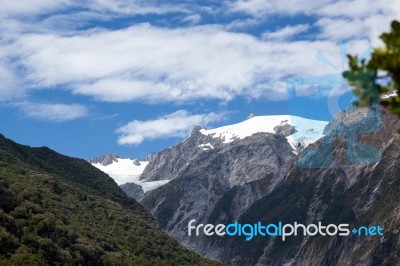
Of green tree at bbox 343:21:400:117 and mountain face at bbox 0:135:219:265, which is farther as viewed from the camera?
mountain face at bbox 0:135:219:265

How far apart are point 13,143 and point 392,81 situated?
A: 17851 cm

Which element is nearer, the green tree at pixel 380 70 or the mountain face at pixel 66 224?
the green tree at pixel 380 70

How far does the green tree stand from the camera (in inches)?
299

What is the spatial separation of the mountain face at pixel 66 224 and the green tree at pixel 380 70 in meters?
84.4

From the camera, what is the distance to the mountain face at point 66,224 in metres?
105

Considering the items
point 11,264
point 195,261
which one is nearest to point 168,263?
point 195,261

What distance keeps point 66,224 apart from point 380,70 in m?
124

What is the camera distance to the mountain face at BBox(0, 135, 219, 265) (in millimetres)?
104688

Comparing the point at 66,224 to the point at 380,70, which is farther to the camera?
the point at 66,224

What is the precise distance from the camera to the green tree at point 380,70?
24.9ft

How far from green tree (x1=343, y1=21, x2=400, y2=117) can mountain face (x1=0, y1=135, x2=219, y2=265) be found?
84.4 metres

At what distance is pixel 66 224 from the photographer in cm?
12750

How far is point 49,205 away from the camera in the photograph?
→ 434 ft

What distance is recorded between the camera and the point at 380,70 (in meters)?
7.89
